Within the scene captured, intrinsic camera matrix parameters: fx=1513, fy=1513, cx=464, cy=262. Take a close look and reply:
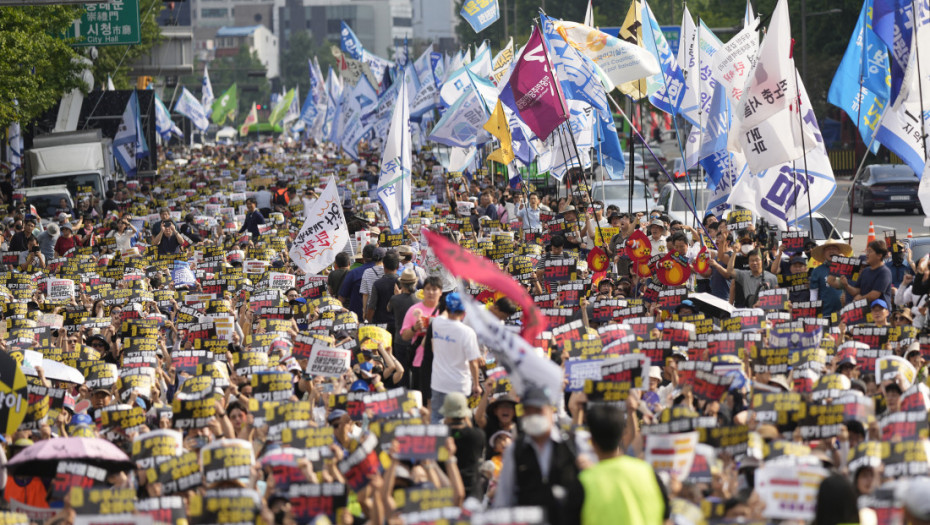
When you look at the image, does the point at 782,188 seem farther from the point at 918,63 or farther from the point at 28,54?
the point at 28,54

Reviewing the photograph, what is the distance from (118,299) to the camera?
17.3 m

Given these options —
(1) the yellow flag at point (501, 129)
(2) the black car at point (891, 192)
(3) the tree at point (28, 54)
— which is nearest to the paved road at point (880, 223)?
(2) the black car at point (891, 192)

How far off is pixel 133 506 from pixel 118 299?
1064 centimetres

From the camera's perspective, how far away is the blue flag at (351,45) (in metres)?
49.2

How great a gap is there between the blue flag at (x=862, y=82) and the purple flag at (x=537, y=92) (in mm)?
3214

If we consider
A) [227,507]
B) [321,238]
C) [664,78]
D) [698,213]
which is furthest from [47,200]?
[227,507]

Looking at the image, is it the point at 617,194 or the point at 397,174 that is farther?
the point at 617,194

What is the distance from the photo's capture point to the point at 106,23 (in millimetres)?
35406

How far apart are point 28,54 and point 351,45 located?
66.8 ft

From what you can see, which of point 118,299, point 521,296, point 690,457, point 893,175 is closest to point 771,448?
point 690,457

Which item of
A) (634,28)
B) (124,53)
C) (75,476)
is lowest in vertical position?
(75,476)

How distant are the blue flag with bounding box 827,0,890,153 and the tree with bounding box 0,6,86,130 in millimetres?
18370

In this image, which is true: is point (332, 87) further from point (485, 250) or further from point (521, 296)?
point (521, 296)

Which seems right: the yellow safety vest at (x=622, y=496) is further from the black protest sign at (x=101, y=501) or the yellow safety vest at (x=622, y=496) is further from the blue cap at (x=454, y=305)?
the blue cap at (x=454, y=305)
